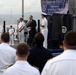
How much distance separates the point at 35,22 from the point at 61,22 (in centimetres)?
161

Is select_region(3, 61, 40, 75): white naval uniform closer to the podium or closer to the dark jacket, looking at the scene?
the dark jacket

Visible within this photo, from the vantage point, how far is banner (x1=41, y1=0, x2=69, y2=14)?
17506mm

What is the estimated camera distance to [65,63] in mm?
3338

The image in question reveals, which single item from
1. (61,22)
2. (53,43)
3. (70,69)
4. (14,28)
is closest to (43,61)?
(70,69)

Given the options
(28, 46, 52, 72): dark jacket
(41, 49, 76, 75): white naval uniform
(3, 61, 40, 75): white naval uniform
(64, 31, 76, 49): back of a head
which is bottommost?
(28, 46, 52, 72): dark jacket

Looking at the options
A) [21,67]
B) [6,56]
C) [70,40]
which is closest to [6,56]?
[6,56]

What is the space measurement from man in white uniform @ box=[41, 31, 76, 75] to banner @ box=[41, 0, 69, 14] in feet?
46.6

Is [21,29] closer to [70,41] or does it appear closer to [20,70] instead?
[20,70]

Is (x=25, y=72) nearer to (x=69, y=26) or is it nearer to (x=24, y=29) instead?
(x=69, y=26)

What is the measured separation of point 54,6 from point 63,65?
1439 cm

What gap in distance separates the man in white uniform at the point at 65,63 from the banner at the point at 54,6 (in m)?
14.2

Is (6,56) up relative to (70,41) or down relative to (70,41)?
down

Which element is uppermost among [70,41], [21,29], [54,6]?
[54,6]

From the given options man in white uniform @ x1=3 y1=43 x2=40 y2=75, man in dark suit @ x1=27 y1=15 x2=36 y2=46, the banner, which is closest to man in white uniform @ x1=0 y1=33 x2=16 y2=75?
man in white uniform @ x1=3 y1=43 x2=40 y2=75
